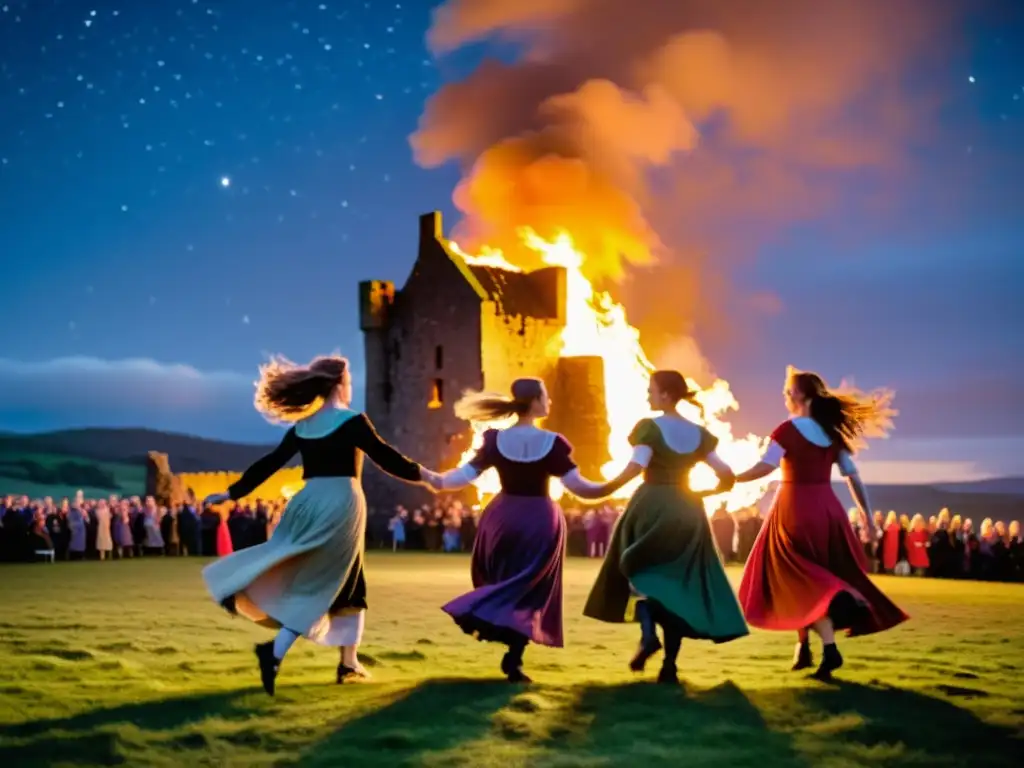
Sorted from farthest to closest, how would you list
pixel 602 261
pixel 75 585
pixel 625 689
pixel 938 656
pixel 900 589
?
pixel 602 261
pixel 900 589
pixel 75 585
pixel 938 656
pixel 625 689

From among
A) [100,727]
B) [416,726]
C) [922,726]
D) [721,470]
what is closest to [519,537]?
[721,470]

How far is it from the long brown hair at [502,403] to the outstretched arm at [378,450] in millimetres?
651

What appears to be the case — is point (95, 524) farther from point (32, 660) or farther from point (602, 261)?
point (602, 261)

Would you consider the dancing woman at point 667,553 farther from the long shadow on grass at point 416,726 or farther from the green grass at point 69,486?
the green grass at point 69,486

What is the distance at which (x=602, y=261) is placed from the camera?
45031 mm

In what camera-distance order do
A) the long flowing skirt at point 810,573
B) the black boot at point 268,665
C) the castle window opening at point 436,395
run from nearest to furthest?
the black boot at point 268,665 → the long flowing skirt at point 810,573 → the castle window opening at point 436,395

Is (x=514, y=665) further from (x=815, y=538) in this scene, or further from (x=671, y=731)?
(x=815, y=538)

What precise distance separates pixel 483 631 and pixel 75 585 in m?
12.6

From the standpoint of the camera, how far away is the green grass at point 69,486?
270ft

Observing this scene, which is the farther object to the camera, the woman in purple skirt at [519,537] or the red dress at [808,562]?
the red dress at [808,562]

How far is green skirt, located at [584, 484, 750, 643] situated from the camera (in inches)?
310

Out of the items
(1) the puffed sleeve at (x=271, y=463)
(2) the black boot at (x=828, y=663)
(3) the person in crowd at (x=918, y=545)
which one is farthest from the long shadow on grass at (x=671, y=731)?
(3) the person in crowd at (x=918, y=545)

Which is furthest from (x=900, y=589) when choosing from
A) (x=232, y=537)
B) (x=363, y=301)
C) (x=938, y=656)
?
(x=363, y=301)

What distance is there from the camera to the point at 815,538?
27.8ft
